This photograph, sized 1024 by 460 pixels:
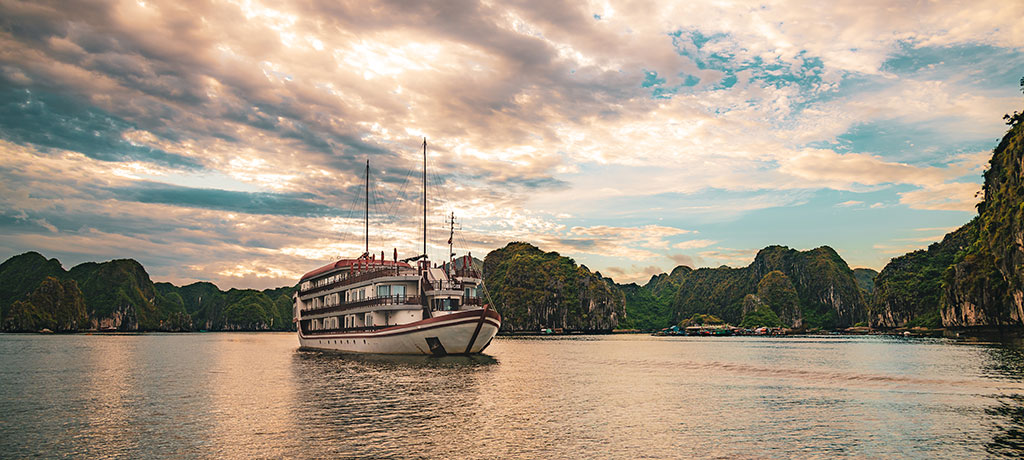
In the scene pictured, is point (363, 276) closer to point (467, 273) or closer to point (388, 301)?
point (388, 301)

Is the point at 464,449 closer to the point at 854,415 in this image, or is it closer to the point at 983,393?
the point at 854,415

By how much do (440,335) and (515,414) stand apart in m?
32.6

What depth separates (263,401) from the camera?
33.9 metres

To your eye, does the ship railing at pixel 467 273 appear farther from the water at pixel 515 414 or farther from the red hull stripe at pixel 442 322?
the water at pixel 515 414

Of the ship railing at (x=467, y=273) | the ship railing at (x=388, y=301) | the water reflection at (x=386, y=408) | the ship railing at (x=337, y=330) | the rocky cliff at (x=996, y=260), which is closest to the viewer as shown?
the water reflection at (x=386, y=408)

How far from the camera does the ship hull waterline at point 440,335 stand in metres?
60.3

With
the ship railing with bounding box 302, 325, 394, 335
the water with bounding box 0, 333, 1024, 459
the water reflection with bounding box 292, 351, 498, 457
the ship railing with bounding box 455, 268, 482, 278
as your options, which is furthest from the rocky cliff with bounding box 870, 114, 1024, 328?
the ship railing with bounding box 302, 325, 394, 335

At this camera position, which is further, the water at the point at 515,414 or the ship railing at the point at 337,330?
the ship railing at the point at 337,330

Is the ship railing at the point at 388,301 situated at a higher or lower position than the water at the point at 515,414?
higher

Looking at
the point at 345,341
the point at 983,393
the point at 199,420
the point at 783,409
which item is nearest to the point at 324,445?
the point at 199,420

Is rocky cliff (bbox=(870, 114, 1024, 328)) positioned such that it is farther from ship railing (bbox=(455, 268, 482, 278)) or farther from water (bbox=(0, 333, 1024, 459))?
ship railing (bbox=(455, 268, 482, 278))

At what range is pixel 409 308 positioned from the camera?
218ft

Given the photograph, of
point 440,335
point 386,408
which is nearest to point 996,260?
point 440,335

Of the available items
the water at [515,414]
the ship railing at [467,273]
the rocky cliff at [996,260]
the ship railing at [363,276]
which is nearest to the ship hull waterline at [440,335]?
the ship railing at [363,276]
